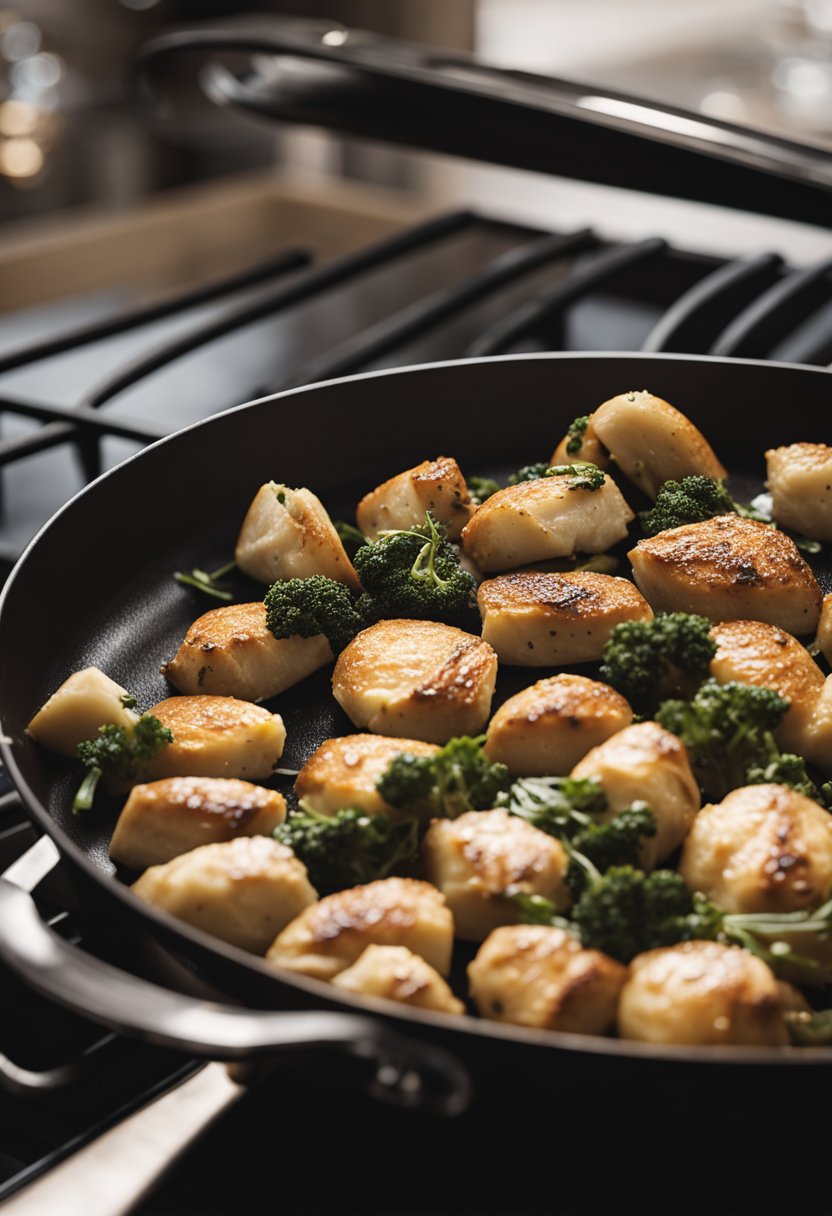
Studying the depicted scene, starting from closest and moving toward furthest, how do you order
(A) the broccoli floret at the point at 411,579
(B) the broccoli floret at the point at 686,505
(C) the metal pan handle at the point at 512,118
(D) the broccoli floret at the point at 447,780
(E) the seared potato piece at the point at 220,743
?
(D) the broccoli floret at the point at 447,780 < (E) the seared potato piece at the point at 220,743 < (A) the broccoli floret at the point at 411,579 < (B) the broccoli floret at the point at 686,505 < (C) the metal pan handle at the point at 512,118

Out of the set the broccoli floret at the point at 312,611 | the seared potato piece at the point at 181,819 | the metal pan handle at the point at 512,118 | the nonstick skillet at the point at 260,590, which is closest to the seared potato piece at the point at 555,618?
the nonstick skillet at the point at 260,590

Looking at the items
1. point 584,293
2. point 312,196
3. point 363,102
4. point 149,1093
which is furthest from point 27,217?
point 149,1093

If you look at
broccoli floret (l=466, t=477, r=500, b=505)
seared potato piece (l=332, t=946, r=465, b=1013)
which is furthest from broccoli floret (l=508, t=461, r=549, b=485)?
seared potato piece (l=332, t=946, r=465, b=1013)

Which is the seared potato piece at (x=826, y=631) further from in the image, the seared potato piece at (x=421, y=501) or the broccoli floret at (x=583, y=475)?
the seared potato piece at (x=421, y=501)

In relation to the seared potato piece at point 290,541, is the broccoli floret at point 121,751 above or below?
below

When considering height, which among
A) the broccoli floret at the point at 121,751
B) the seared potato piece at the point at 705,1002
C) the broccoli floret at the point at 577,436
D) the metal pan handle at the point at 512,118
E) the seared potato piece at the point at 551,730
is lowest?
the seared potato piece at the point at 705,1002

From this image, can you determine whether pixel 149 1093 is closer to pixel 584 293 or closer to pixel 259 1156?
pixel 259 1156

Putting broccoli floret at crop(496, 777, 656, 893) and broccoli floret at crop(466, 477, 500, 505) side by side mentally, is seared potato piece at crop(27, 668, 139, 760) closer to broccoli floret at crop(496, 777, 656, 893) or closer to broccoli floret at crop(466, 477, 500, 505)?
broccoli floret at crop(496, 777, 656, 893)
